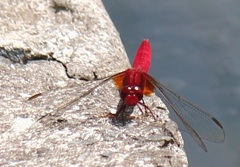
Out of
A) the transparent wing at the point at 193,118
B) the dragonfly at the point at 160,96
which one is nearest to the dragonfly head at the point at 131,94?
the dragonfly at the point at 160,96

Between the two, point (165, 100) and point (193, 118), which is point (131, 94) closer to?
point (165, 100)

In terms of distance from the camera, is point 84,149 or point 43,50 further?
point 43,50

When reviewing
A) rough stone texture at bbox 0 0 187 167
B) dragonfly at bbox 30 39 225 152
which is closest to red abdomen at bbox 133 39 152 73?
dragonfly at bbox 30 39 225 152

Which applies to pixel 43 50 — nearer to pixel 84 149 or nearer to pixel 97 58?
pixel 97 58

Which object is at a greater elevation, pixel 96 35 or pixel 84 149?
pixel 96 35

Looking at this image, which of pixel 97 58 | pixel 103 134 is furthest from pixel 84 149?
pixel 97 58

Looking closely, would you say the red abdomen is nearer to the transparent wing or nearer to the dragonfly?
the dragonfly

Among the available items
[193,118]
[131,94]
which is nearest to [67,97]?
[131,94]
